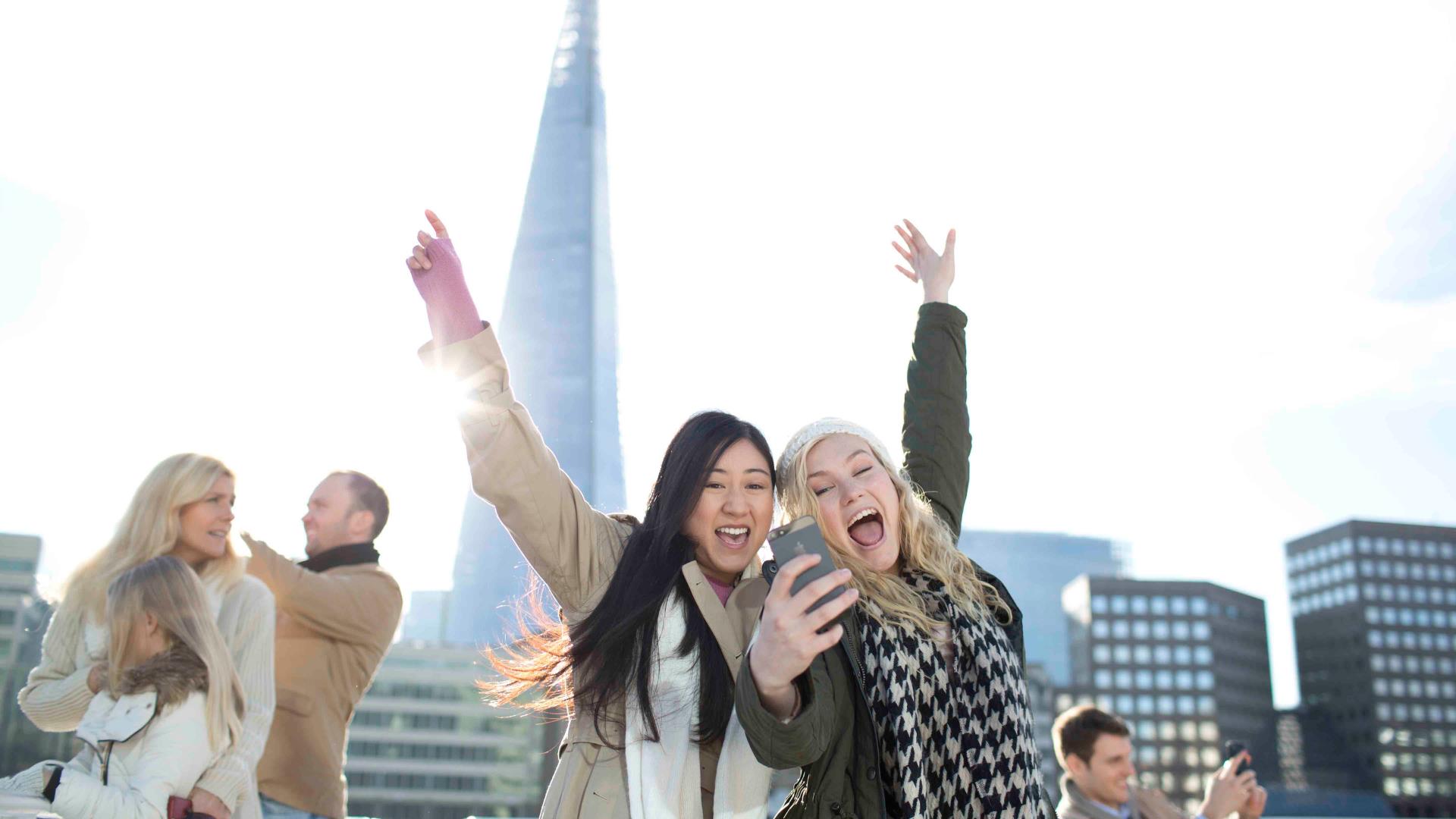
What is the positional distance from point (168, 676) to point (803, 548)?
2.20 metres

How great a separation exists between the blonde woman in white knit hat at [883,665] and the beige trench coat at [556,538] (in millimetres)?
317

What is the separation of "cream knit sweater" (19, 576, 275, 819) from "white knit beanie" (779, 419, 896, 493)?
6.26 ft

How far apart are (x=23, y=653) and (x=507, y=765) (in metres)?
43.6

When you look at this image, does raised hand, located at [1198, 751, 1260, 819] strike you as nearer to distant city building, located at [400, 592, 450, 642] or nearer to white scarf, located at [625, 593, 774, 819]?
white scarf, located at [625, 593, 774, 819]

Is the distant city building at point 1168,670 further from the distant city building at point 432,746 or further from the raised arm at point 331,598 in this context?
the raised arm at point 331,598

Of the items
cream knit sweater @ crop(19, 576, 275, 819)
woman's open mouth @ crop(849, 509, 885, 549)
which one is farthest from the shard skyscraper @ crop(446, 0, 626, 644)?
woman's open mouth @ crop(849, 509, 885, 549)

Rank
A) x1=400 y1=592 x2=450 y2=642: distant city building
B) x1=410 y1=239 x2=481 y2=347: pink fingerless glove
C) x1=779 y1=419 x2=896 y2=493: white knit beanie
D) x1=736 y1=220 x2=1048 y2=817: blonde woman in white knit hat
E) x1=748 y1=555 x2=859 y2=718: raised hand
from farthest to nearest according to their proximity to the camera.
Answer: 1. x1=400 y1=592 x2=450 y2=642: distant city building
2. x1=779 y1=419 x2=896 y2=493: white knit beanie
3. x1=410 y1=239 x2=481 y2=347: pink fingerless glove
4. x1=736 y1=220 x2=1048 y2=817: blonde woman in white knit hat
5. x1=748 y1=555 x2=859 y2=718: raised hand

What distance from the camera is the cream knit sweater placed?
136 inches

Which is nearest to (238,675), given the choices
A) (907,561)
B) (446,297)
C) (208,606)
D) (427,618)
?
(208,606)

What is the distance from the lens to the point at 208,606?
3.54 m

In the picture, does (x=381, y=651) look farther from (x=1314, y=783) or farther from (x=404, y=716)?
(x=1314, y=783)

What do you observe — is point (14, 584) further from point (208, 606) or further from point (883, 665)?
point (883, 665)

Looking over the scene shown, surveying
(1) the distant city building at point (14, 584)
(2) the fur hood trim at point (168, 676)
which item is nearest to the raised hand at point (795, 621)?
(2) the fur hood trim at point (168, 676)

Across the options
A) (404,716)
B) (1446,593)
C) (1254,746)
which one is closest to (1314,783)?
(1254,746)
